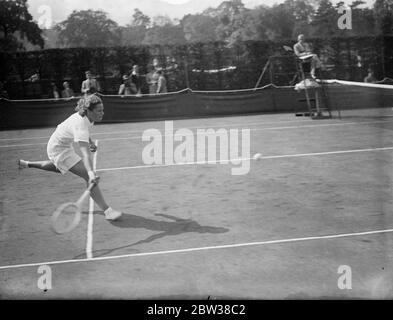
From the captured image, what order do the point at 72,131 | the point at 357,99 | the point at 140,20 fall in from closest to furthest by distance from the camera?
the point at 72,131, the point at 357,99, the point at 140,20

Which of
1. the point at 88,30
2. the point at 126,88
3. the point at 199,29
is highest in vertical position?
the point at 88,30

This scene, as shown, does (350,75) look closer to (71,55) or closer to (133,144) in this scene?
(71,55)

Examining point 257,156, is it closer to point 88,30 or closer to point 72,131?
point 72,131

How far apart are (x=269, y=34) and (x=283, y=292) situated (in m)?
20.5

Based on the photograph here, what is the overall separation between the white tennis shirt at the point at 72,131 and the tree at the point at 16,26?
44.3 feet

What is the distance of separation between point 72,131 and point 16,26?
1423 centimetres

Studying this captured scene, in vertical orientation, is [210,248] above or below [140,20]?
below

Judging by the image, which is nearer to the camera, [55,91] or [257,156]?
[257,156]

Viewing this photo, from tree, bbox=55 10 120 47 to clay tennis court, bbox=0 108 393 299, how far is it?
39.4ft

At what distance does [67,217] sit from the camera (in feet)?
24.7

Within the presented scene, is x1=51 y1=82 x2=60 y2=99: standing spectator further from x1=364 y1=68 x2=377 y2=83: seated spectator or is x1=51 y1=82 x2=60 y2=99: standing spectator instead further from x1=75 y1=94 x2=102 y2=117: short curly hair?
x1=75 y1=94 x2=102 y2=117: short curly hair

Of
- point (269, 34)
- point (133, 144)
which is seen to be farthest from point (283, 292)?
point (269, 34)

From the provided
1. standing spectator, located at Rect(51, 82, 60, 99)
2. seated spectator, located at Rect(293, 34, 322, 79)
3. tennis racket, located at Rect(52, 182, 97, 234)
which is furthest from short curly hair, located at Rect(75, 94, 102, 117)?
standing spectator, located at Rect(51, 82, 60, 99)

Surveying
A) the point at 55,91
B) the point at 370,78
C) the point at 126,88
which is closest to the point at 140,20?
the point at 126,88
